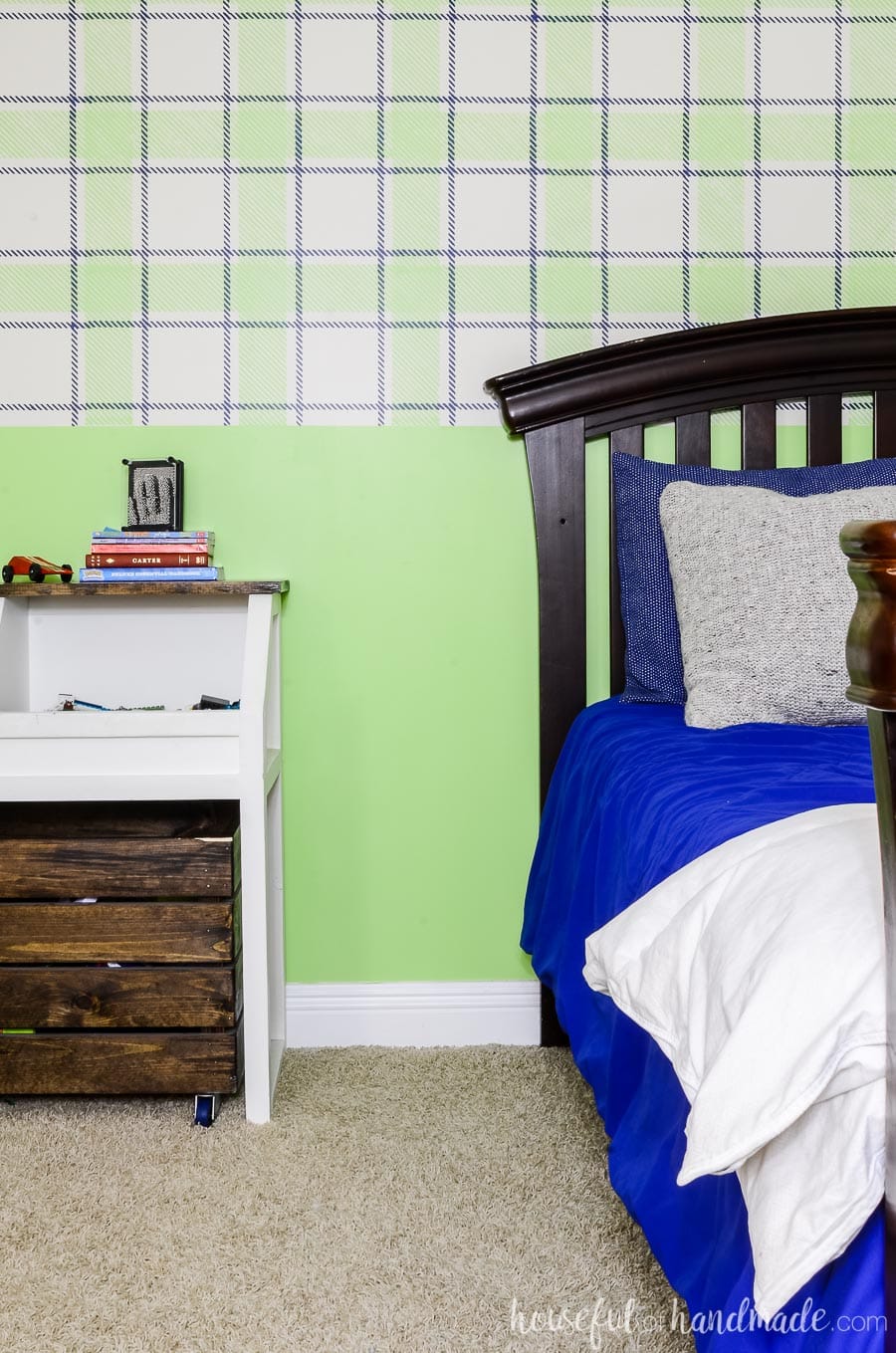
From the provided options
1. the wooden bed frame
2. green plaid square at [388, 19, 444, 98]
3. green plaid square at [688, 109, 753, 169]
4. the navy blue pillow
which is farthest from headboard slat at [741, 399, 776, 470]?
green plaid square at [388, 19, 444, 98]

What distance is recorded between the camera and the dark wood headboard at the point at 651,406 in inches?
72.0

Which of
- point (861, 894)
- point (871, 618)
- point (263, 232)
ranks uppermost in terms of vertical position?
point (263, 232)

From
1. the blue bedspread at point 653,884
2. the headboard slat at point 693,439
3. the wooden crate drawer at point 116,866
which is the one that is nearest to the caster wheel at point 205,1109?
the wooden crate drawer at point 116,866

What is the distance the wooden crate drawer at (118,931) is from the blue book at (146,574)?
533 millimetres

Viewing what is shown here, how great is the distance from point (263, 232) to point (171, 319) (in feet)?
0.76

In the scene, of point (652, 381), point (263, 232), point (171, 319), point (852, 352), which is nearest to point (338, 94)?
point (263, 232)

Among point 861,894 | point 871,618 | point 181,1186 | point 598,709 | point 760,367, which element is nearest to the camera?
point 871,618

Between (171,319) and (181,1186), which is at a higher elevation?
(171,319)

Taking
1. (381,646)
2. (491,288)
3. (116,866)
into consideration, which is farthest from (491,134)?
(116,866)

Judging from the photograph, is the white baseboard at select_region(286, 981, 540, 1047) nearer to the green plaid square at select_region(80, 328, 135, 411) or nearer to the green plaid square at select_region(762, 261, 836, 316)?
the green plaid square at select_region(80, 328, 135, 411)

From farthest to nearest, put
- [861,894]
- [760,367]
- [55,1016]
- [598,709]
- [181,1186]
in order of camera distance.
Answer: [760,367] → [598,709] → [55,1016] → [181,1186] → [861,894]

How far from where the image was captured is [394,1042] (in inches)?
76.2

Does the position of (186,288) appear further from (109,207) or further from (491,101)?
(491,101)

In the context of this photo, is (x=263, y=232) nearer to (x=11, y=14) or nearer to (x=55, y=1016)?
(x=11, y=14)
